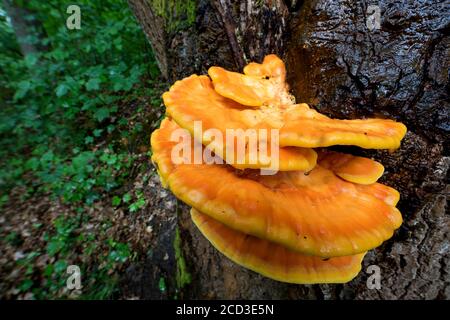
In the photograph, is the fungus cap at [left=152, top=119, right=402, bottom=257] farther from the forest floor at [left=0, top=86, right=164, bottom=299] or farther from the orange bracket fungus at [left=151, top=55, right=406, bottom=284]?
the forest floor at [left=0, top=86, right=164, bottom=299]

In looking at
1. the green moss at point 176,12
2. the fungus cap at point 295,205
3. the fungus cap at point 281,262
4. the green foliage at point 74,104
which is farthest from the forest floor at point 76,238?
the green moss at point 176,12

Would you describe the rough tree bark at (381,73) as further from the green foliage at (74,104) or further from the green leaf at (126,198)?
the green foliage at (74,104)

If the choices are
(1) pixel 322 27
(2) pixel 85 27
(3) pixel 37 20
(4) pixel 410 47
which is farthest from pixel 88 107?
(4) pixel 410 47

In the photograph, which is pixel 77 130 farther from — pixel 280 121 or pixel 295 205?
pixel 295 205

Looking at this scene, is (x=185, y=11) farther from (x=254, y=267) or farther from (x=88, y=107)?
(x=88, y=107)

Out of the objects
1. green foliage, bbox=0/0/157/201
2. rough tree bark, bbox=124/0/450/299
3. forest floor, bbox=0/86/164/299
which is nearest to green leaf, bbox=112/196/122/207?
Result: forest floor, bbox=0/86/164/299

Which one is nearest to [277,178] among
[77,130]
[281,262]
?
[281,262]
